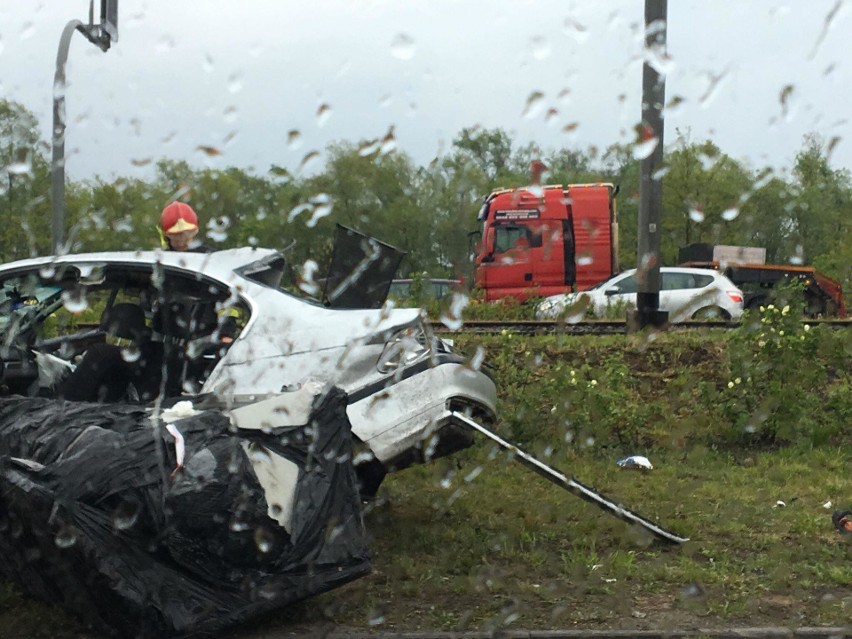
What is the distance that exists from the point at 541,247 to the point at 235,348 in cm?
1445

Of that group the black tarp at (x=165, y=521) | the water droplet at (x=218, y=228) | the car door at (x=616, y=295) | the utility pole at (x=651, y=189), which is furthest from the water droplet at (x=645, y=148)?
the black tarp at (x=165, y=521)

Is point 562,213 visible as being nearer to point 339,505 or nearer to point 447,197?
point 447,197

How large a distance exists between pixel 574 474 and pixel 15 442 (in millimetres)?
4423

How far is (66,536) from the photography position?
3562 mm

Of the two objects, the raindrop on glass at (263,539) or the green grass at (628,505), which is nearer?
the raindrop on glass at (263,539)

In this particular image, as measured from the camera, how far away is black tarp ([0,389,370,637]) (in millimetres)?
3592

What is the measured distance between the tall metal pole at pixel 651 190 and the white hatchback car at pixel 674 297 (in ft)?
10.9

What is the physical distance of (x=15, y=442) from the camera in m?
4.05

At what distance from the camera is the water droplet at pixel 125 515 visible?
3607 millimetres

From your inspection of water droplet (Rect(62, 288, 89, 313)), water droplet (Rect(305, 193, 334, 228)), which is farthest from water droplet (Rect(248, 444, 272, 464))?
water droplet (Rect(305, 193, 334, 228))

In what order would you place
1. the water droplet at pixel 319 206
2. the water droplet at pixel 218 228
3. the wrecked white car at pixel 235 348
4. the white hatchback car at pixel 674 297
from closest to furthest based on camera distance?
the wrecked white car at pixel 235 348 < the water droplet at pixel 218 228 < the water droplet at pixel 319 206 < the white hatchback car at pixel 674 297

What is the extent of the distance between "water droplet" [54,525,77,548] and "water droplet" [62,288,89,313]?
79.3 inches

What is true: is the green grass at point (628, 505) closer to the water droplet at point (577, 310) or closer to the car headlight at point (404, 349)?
the car headlight at point (404, 349)

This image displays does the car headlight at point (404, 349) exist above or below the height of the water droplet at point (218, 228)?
below
